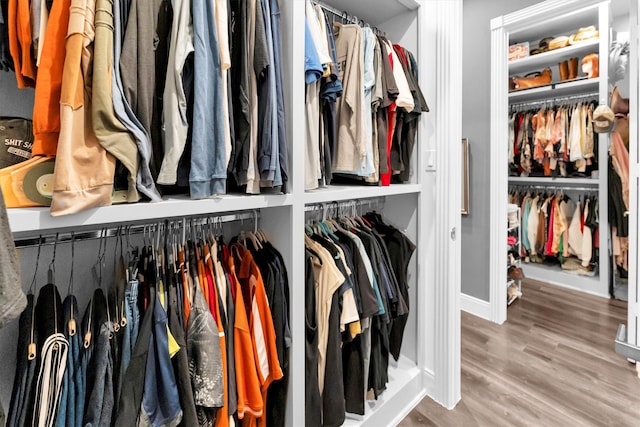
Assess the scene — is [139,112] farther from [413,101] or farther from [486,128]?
[486,128]

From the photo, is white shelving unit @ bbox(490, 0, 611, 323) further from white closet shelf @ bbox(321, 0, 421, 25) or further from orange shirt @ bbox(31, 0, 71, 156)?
orange shirt @ bbox(31, 0, 71, 156)

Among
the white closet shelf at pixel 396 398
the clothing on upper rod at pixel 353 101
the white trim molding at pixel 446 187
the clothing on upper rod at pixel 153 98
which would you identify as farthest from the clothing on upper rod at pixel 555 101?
the clothing on upper rod at pixel 153 98

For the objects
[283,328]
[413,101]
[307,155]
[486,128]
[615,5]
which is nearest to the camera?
[283,328]

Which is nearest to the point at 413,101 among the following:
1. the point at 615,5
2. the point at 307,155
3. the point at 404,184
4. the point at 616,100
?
the point at 404,184

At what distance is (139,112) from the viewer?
91 cm

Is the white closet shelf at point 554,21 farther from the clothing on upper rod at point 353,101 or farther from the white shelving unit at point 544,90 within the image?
the clothing on upper rod at point 353,101

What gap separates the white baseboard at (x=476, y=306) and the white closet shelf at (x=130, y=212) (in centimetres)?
249

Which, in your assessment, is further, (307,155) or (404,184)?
(404,184)

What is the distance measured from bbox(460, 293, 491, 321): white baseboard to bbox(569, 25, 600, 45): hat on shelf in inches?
106

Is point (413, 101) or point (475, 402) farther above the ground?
point (413, 101)

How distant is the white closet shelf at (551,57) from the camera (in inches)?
135

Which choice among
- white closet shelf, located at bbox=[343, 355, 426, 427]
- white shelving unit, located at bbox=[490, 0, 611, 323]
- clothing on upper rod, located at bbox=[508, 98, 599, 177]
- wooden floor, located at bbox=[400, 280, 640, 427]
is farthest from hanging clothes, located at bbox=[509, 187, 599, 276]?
white closet shelf, located at bbox=[343, 355, 426, 427]

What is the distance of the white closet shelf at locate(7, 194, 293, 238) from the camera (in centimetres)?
79

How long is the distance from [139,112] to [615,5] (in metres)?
4.51
